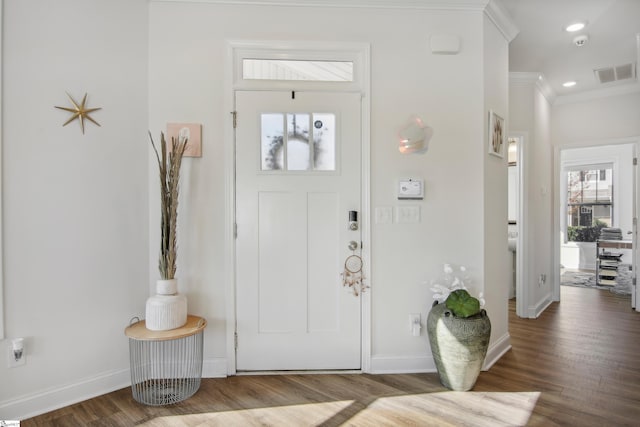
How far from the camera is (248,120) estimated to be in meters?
2.44

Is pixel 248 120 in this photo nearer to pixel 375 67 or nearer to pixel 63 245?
pixel 375 67

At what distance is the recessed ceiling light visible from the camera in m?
2.92

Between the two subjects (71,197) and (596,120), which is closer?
(71,197)

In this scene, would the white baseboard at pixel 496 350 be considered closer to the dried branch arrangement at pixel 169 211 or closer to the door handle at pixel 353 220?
the door handle at pixel 353 220

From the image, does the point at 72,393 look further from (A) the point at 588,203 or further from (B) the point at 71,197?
(A) the point at 588,203

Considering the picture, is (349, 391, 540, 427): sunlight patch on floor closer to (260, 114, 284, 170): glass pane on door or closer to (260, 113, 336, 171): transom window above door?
(260, 113, 336, 171): transom window above door

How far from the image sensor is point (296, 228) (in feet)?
8.11

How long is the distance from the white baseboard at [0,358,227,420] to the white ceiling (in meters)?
3.39

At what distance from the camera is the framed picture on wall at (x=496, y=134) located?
103 inches

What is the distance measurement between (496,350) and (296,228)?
1.84m

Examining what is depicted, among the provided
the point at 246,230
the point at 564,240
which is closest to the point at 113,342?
the point at 246,230

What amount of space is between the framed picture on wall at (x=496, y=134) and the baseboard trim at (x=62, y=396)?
302cm

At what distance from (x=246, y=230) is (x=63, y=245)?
1079mm

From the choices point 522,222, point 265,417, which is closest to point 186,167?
point 265,417
